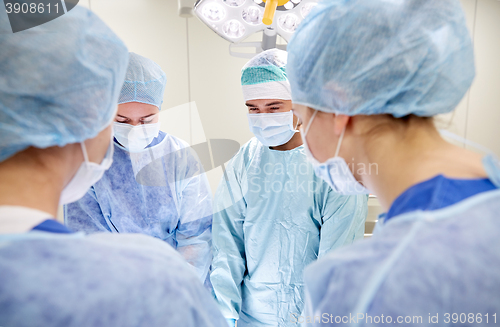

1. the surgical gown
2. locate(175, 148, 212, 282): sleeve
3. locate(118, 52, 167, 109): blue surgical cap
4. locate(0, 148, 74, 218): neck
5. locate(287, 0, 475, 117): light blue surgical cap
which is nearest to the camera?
the surgical gown

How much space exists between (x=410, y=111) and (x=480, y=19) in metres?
2.46

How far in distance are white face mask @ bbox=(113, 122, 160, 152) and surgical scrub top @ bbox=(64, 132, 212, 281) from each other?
5 centimetres

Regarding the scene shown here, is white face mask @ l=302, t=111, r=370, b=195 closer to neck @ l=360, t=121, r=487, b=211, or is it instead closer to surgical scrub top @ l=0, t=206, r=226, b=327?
neck @ l=360, t=121, r=487, b=211

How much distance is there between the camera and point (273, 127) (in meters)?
A: 1.49

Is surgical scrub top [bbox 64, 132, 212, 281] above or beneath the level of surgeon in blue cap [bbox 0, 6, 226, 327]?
beneath

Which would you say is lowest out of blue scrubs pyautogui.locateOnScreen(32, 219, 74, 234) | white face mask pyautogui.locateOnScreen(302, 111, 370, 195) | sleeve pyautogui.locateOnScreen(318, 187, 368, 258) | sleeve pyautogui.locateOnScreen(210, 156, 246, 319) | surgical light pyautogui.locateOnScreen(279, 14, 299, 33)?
sleeve pyautogui.locateOnScreen(210, 156, 246, 319)

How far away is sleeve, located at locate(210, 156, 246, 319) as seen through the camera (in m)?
1.43

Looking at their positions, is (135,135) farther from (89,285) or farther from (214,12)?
(89,285)

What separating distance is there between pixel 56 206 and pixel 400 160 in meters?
0.71

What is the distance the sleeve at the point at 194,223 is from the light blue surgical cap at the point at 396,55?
41.5 inches

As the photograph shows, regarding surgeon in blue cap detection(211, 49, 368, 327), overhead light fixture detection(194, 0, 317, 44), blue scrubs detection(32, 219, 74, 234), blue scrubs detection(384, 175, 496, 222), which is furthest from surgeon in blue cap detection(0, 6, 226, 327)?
surgeon in blue cap detection(211, 49, 368, 327)

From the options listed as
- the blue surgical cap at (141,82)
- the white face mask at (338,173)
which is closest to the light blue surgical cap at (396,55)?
the white face mask at (338,173)

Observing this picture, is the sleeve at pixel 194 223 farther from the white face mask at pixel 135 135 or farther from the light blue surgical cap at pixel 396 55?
the light blue surgical cap at pixel 396 55

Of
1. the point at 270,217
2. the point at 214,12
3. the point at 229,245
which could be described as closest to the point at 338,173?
the point at 270,217
